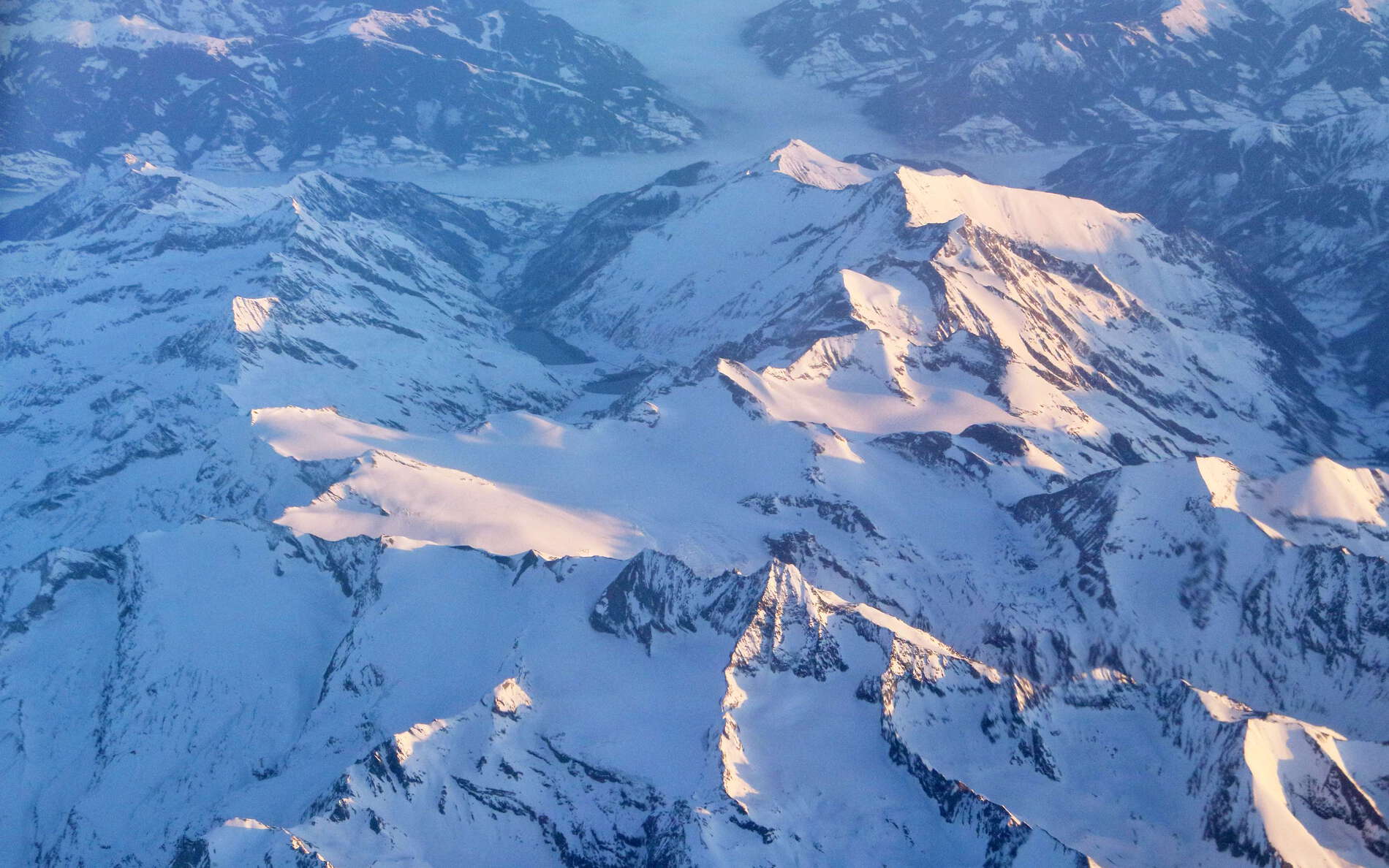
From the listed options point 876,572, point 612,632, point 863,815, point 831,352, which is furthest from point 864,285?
point 863,815

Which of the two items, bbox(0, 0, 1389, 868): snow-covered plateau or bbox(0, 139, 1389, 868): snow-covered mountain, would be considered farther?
bbox(0, 139, 1389, 868): snow-covered mountain

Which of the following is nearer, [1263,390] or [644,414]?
[644,414]

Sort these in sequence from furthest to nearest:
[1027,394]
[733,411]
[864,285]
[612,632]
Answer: [864,285] → [1027,394] → [733,411] → [612,632]

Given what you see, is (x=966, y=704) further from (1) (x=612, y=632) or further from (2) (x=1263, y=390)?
(2) (x=1263, y=390)

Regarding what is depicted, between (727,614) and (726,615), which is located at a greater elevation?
(727,614)

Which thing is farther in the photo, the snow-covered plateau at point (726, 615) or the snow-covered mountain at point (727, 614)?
the snow-covered mountain at point (727, 614)

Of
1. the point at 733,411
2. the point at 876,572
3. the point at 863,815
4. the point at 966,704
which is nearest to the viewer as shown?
the point at 863,815

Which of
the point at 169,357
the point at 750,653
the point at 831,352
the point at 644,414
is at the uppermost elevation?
the point at 750,653

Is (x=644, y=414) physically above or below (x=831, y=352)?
below
